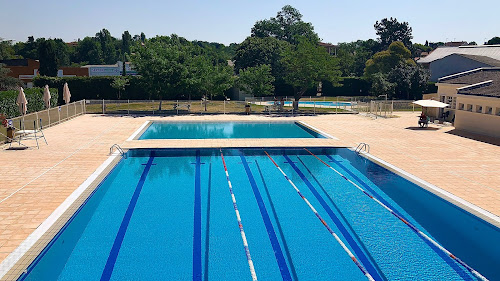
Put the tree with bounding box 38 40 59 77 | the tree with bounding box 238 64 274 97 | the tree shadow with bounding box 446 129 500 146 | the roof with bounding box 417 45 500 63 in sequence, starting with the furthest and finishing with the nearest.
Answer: the tree with bounding box 38 40 59 77 → the roof with bounding box 417 45 500 63 → the tree with bounding box 238 64 274 97 → the tree shadow with bounding box 446 129 500 146

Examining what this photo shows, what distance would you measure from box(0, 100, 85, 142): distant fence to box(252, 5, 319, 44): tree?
59572 mm

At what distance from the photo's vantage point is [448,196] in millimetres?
13117

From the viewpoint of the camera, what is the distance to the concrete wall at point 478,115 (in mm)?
24203

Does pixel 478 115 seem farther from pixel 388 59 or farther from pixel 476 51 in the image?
pixel 388 59

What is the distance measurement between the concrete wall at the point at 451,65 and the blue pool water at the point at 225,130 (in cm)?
2694

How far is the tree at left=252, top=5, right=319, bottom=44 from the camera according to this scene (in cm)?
8750

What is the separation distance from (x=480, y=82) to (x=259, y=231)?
24.0 metres

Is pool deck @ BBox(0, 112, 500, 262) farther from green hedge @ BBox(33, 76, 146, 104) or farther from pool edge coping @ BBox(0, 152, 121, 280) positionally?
green hedge @ BBox(33, 76, 146, 104)

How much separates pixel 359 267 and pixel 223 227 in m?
3.93

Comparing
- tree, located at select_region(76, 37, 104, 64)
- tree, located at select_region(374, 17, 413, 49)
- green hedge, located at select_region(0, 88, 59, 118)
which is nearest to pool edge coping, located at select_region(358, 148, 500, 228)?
green hedge, located at select_region(0, 88, 59, 118)

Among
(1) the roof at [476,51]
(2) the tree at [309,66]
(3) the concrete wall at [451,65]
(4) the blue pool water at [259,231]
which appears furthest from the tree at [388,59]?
(4) the blue pool water at [259,231]

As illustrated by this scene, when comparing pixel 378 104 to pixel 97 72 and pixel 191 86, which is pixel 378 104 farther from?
pixel 97 72

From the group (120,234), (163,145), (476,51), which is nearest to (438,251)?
(120,234)

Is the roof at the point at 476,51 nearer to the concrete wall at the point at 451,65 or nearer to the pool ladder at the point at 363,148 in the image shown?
the concrete wall at the point at 451,65
